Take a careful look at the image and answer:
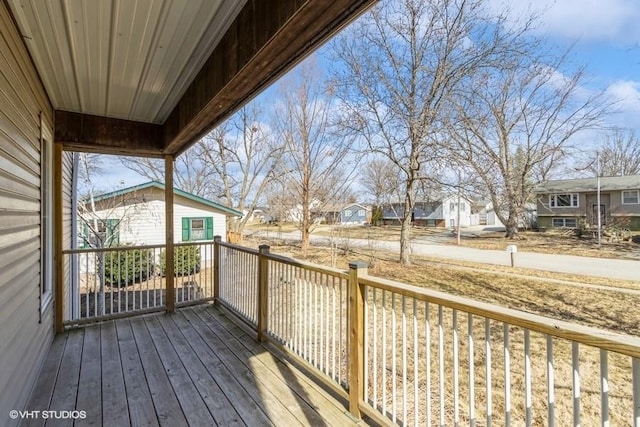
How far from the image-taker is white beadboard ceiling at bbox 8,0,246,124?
5.75 feet

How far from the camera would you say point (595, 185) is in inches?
775

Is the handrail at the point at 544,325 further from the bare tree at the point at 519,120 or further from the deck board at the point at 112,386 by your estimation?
the bare tree at the point at 519,120

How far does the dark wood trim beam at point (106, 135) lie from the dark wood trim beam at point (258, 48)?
59.7 inches

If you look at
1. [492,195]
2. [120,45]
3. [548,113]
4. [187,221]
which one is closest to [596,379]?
[120,45]

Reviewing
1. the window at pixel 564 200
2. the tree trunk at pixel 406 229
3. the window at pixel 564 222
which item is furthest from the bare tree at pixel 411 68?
the window at pixel 564 200

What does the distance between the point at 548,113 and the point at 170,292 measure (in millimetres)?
11443

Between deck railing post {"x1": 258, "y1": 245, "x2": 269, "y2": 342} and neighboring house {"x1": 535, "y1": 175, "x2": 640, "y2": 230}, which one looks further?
neighboring house {"x1": 535, "y1": 175, "x2": 640, "y2": 230}

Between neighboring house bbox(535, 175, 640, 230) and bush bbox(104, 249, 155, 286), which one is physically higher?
neighboring house bbox(535, 175, 640, 230)

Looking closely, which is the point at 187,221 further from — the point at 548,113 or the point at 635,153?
the point at 635,153

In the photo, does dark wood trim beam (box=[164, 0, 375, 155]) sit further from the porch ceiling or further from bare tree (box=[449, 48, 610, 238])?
bare tree (box=[449, 48, 610, 238])

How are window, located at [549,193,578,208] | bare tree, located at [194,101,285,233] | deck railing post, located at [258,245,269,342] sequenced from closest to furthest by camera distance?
deck railing post, located at [258,245,269,342] → bare tree, located at [194,101,285,233] → window, located at [549,193,578,208]

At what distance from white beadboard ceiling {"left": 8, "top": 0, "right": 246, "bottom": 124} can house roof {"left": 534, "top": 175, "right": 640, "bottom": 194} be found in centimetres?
1957

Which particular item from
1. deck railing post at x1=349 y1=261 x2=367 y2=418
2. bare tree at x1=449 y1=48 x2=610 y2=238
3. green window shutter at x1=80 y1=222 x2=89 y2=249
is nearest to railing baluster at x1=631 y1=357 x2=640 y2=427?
deck railing post at x1=349 y1=261 x2=367 y2=418

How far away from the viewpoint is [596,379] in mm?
3330
